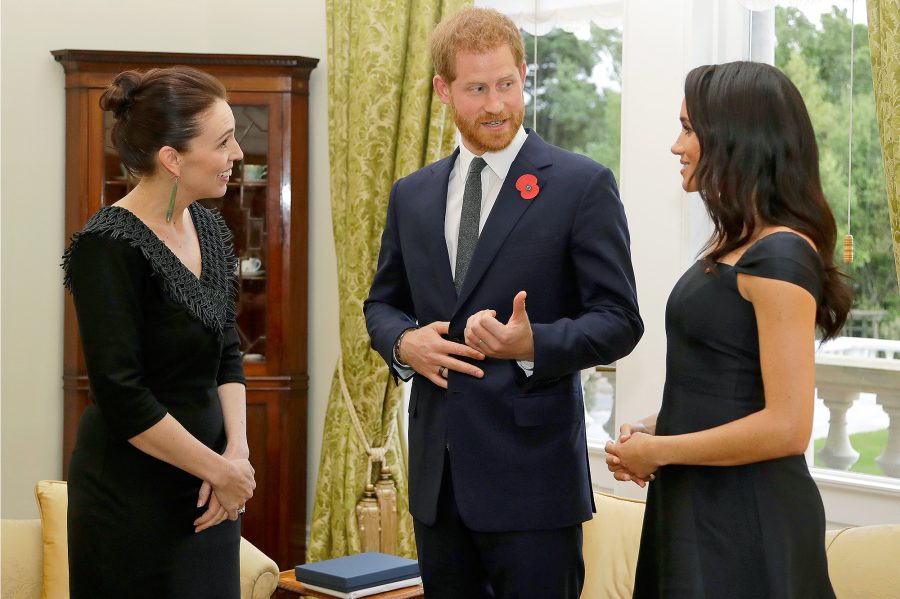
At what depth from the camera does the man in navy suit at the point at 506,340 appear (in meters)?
1.98

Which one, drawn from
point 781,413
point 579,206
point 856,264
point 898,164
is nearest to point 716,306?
point 781,413

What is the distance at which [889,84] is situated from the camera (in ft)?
9.14

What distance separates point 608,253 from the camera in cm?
200

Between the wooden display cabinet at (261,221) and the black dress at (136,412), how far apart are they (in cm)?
238

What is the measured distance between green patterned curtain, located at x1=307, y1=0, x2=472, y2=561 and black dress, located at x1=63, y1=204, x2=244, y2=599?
2.07 meters

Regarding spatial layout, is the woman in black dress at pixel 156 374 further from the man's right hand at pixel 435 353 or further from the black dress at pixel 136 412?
the man's right hand at pixel 435 353

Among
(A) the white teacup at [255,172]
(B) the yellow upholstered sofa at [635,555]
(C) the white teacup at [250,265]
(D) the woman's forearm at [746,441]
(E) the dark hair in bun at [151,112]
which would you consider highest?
(A) the white teacup at [255,172]

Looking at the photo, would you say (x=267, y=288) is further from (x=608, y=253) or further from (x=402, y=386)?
(x=608, y=253)

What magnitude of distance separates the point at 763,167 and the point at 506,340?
56 centimetres

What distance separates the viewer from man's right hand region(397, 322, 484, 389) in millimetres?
2000

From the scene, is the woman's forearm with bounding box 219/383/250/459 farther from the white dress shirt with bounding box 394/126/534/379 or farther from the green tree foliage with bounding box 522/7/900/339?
the green tree foliage with bounding box 522/7/900/339

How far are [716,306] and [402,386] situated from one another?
256cm

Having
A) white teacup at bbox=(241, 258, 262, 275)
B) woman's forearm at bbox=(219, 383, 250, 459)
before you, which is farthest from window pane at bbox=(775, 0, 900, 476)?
white teacup at bbox=(241, 258, 262, 275)

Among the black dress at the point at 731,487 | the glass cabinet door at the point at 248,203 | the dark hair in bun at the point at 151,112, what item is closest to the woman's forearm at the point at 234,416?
the dark hair in bun at the point at 151,112
